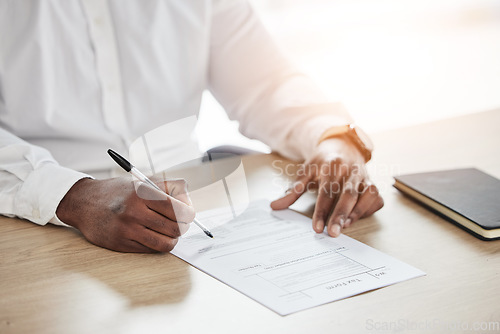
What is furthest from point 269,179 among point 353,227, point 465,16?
point 465,16

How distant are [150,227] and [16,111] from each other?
631 millimetres

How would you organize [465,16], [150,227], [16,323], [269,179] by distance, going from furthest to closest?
[465,16] < [269,179] < [150,227] < [16,323]

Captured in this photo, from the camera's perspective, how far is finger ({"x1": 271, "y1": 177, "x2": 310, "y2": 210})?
1.03 meters

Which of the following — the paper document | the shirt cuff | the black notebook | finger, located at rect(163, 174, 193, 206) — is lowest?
the shirt cuff

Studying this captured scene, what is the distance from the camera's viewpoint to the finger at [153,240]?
0.84 meters

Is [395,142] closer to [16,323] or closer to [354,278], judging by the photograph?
[354,278]

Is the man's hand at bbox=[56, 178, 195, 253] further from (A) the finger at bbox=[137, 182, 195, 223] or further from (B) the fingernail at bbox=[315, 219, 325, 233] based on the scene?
(B) the fingernail at bbox=[315, 219, 325, 233]

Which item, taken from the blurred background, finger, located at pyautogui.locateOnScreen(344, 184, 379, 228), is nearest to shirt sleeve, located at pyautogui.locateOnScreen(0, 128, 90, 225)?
finger, located at pyautogui.locateOnScreen(344, 184, 379, 228)

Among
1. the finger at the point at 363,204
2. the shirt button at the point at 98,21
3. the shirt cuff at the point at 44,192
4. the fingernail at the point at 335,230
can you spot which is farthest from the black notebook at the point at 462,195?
the shirt button at the point at 98,21

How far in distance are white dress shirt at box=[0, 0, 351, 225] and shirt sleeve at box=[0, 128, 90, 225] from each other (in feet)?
0.09

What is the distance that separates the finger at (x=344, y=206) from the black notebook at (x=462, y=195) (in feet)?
0.42

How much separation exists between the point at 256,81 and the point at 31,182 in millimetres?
741

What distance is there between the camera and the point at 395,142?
4.76 feet

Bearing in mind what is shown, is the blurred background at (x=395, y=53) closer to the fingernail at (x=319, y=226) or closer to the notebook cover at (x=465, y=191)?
the notebook cover at (x=465, y=191)
